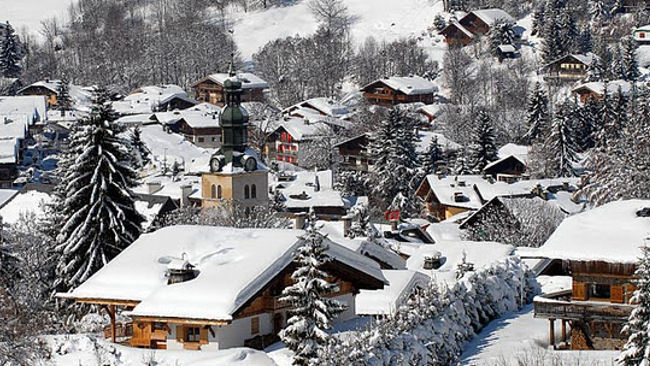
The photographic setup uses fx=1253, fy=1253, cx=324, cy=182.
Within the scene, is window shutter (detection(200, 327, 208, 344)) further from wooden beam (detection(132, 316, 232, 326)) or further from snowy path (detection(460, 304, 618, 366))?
snowy path (detection(460, 304, 618, 366))

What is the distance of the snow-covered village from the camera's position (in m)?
23.1

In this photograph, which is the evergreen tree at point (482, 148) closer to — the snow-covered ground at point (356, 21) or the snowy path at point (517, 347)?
the snow-covered ground at point (356, 21)

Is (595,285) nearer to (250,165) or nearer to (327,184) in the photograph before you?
(250,165)

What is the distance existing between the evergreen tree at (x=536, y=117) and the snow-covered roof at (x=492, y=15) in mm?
31443

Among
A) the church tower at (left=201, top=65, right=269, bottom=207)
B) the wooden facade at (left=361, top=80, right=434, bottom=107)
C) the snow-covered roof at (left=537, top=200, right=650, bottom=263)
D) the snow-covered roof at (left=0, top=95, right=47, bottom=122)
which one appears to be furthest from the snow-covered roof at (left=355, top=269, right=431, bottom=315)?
the wooden facade at (left=361, top=80, right=434, bottom=107)

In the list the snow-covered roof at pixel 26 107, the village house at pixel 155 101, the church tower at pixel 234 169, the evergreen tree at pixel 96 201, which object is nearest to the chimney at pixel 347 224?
the church tower at pixel 234 169

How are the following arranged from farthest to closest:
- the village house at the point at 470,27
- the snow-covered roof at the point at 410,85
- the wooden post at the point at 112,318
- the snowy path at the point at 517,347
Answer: the village house at the point at 470,27 < the snow-covered roof at the point at 410,85 < the wooden post at the point at 112,318 < the snowy path at the point at 517,347

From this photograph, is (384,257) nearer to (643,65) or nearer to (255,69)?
(643,65)

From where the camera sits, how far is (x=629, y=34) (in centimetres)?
11800

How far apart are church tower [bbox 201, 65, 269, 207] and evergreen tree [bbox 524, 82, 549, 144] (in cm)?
3458

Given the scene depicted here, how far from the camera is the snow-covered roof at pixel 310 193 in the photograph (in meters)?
73.1

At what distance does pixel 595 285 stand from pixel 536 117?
237 feet

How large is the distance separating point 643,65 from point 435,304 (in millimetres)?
96656

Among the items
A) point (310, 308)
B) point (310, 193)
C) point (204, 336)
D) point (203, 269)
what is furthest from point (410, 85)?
point (310, 308)
